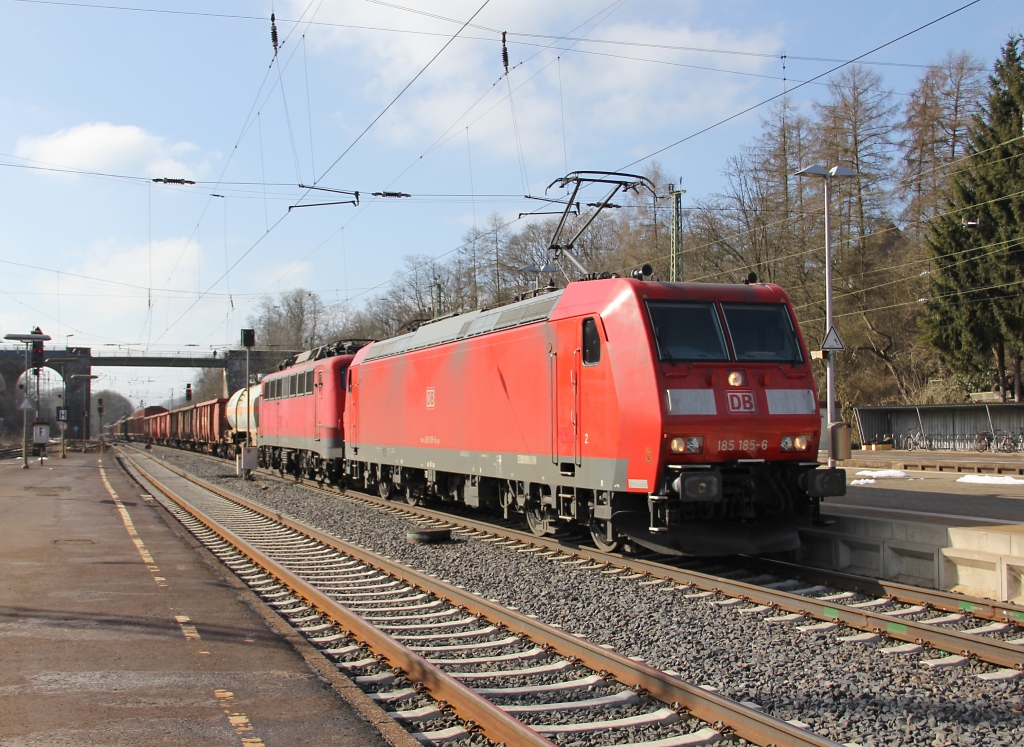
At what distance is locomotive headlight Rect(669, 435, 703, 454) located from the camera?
9586mm

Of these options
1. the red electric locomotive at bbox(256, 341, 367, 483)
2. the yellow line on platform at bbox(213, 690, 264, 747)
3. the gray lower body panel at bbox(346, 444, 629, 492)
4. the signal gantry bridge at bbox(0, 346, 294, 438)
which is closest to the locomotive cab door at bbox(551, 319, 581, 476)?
the gray lower body panel at bbox(346, 444, 629, 492)

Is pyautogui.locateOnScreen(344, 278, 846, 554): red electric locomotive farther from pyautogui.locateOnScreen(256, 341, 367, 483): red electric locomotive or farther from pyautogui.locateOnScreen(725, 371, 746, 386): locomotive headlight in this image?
pyautogui.locateOnScreen(256, 341, 367, 483): red electric locomotive

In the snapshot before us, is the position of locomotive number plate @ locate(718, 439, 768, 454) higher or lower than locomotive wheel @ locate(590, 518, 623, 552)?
higher

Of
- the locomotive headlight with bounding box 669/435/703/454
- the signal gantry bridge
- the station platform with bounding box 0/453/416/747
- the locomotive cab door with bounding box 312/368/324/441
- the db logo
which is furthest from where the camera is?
the signal gantry bridge

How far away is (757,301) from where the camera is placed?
35.6 feet

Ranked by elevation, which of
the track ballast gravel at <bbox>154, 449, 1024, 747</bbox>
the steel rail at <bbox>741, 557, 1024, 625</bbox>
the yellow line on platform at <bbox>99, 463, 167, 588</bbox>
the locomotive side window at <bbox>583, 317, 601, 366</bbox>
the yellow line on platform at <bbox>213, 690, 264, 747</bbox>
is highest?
the locomotive side window at <bbox>583, 317, 601, 366</bbox>

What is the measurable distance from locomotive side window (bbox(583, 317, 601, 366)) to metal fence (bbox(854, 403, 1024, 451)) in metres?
28.5

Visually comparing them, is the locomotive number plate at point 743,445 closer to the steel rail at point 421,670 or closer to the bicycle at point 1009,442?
the steel rail at point 421,670

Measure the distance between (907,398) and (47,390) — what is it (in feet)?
376

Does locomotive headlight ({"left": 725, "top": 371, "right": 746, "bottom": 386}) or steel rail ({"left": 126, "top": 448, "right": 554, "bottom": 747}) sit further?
locomotive headlight ({"left": 725, "top": 371, "right": 746, "bottom": 386})

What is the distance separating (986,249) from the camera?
37500 millimetres

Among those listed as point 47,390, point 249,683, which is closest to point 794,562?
point 249,683

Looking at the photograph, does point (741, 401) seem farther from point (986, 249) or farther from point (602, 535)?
point (986, 249)

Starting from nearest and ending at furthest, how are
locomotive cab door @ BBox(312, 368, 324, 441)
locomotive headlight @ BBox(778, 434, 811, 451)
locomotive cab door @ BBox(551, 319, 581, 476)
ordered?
locomotive headlight @ BBox(778, 434, 811, 451), locomotive cab door @ BBox(551, 319, 581, 476), locomotive cab door @ BBox(312, 368, 324, 441)
